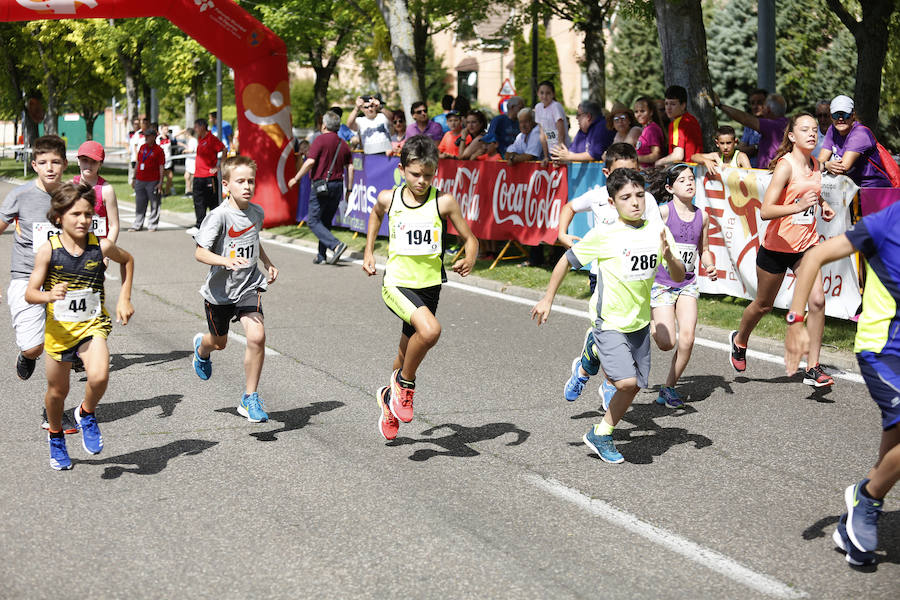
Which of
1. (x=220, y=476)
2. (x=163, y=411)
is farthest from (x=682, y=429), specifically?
(x=163, y=411)

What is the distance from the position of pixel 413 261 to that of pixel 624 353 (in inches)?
53.7

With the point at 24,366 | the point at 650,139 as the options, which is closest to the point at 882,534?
the point at 24,366

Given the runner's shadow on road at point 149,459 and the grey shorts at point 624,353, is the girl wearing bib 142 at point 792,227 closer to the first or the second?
the grey shorts at point 624,353

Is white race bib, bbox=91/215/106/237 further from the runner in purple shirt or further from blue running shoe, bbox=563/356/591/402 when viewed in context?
the runner in purple shirt

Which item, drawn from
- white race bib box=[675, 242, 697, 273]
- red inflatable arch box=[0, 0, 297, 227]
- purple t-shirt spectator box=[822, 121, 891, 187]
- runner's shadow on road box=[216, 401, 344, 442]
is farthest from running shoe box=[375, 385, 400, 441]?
red inflatable arch box=[0, 0, 297, 227]

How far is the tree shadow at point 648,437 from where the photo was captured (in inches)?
267

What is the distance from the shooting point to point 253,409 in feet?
24.3

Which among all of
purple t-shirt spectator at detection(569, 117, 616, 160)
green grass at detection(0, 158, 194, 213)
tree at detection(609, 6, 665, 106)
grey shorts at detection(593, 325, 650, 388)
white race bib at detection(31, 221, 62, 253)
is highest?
tree at detection(609, 6, 665, 106)

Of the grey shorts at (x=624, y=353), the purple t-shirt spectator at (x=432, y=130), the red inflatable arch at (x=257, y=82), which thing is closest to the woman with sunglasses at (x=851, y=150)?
the grey shorts at (x=624, y=353)

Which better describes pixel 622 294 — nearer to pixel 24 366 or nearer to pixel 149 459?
pixel 149 459

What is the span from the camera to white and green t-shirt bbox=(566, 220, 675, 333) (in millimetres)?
6523

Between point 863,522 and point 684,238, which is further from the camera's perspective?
point 684,238

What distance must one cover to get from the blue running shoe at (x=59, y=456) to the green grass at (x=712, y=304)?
6.15m

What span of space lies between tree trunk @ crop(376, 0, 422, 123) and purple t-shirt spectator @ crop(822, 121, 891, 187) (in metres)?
10.4
